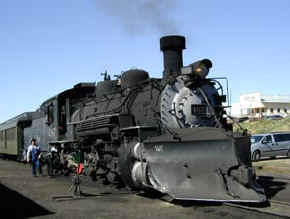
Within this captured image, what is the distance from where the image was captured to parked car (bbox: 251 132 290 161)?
2077 centimetres

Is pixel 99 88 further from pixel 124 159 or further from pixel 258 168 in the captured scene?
pixel 258 168

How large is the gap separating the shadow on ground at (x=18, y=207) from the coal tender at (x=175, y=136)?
223cm

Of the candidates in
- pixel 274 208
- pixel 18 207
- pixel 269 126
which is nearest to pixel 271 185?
pixel 274 208

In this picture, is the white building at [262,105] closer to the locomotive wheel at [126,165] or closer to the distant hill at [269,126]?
the distant hill at [269,126]

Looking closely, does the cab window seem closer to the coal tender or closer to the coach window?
the coal tender

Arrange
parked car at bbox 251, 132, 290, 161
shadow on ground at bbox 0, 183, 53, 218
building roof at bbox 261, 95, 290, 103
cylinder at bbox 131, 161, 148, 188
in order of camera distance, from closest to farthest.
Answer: shadow on ground at bbox 0, 183, 53, 218, cylinder at bbox 131, 161, 148, 188, parked car at bbox 251, 132, 290, 161, building roof at bbox 261, 95, 290, 103

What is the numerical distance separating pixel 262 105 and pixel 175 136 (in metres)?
74.7

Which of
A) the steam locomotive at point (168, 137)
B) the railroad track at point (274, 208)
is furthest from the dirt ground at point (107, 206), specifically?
the steam locomotive at point (168, 137)

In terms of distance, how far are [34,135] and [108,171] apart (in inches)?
391

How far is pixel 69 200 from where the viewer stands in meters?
8.98

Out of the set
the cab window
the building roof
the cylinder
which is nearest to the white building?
the building roof

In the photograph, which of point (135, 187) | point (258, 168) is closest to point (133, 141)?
point (135, 187)

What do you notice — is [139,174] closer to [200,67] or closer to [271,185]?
[200,67]

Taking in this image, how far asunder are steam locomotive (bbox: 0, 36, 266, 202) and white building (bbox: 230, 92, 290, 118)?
68613 millimetres
